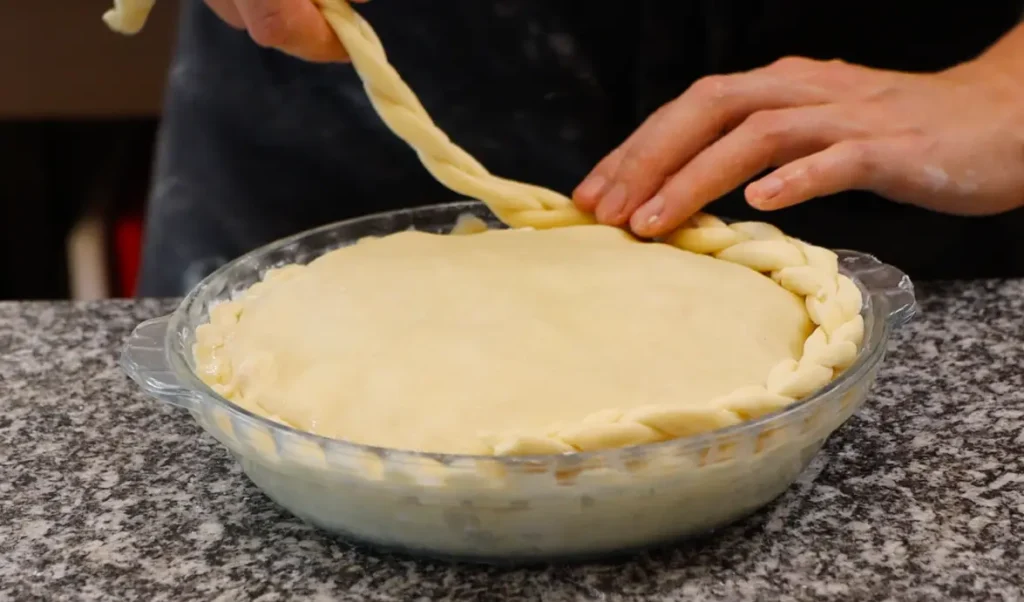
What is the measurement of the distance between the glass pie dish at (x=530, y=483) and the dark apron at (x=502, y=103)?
48 centimetres

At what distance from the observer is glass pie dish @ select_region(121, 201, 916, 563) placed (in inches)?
19.7

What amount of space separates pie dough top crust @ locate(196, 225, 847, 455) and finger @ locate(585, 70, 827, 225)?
0.07 meters

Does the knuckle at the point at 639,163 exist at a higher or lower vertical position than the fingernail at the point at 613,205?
higher

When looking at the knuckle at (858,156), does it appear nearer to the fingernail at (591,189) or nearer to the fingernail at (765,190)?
the fingernail at (765,190)

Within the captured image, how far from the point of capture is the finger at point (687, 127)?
0.84m

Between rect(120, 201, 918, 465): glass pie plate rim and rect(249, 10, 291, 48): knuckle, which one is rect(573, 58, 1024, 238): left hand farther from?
rect(249, 10, 291, 48): knuckle

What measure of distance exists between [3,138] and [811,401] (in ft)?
5.64

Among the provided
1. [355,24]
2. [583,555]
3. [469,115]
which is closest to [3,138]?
[469,115]

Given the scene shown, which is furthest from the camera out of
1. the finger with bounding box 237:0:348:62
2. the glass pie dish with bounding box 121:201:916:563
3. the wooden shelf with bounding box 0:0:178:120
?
the wooden shelf with bounding box 0:0:178:120

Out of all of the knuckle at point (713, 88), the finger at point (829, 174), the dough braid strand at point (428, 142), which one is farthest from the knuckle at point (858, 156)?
the dough braid strand at point (428, 142)

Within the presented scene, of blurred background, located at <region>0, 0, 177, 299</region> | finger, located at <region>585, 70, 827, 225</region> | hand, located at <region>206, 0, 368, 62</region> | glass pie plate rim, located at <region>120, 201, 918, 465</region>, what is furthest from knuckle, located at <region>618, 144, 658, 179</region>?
blurred background, located at <region>0, 0, 177, 299</region>

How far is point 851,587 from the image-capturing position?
529 mm

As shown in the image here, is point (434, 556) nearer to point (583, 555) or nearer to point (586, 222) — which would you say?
point (583, 555)

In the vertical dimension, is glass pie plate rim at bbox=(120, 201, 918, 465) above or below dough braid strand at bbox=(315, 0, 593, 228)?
below
